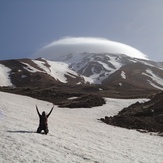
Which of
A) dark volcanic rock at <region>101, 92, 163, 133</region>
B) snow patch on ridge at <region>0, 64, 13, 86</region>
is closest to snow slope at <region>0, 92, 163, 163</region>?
dark volcanic rock at <region>101, 92, 163, 133</region>

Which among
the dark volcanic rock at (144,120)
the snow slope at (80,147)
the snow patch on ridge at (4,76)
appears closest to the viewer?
the snow slope at (80,147)

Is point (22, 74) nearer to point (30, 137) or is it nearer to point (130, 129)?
point (130, 129)

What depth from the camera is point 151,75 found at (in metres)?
200

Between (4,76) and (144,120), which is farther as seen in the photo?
(4,76)

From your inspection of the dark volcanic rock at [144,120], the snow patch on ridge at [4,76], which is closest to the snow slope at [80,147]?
the dark volcanic rock at [144,120]

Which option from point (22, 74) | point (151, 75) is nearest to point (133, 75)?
point (151, 75)

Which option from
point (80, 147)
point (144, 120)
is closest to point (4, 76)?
point (144, 120)

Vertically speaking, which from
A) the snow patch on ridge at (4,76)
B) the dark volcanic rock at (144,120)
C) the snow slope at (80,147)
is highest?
the snow patch on ridge at (4,76)

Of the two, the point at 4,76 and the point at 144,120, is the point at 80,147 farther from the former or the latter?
the point at 4,76

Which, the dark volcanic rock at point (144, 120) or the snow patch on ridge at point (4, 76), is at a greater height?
the snow patch on ridge at point (4, 76)

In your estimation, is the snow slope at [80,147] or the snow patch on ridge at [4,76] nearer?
the snow slope at [80,147]

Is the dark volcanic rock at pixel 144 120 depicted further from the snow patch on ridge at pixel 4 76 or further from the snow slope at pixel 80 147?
the snow patch on ridge at pixel 4 76

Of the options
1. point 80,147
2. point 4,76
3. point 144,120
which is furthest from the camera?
point 4,76

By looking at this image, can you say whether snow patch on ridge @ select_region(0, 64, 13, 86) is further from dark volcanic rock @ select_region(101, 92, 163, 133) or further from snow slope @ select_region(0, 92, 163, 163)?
snow slope @ select_region(0, 92, 163, 163)
